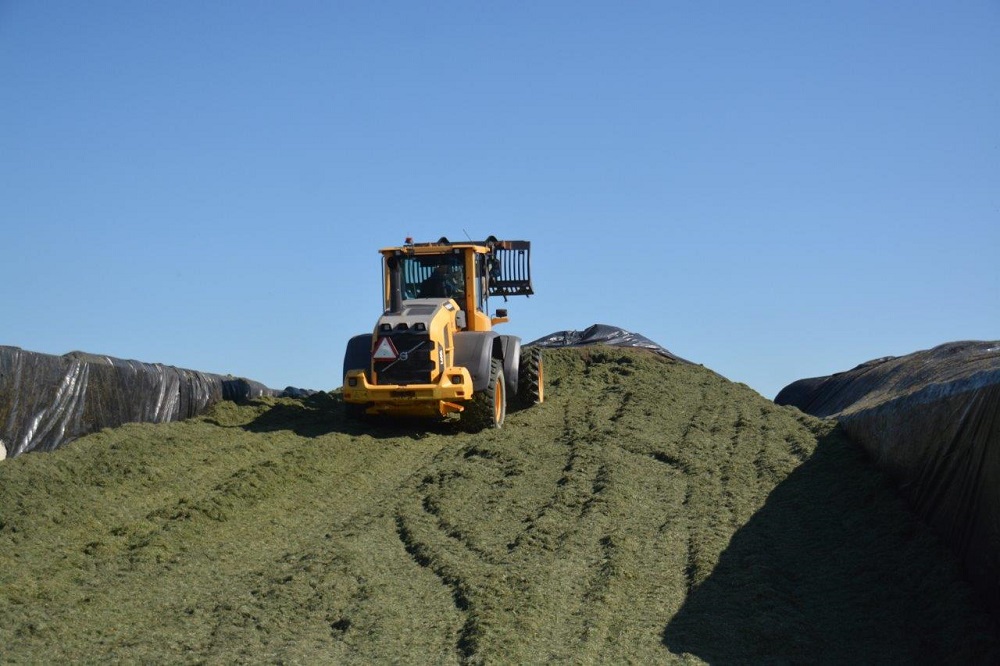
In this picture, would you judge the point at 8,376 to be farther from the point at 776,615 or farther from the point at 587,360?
the point at 587,360

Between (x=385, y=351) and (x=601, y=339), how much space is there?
6904 mm

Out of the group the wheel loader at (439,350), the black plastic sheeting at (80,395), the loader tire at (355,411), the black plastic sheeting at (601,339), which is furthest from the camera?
the black plastic sheeting at (601,339)

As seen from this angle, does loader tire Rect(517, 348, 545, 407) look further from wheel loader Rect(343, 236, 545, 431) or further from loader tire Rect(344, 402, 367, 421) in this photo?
loader tire Rect(344, 402, 367, 421)

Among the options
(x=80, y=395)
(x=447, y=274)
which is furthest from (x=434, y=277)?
(x=80, y=395)

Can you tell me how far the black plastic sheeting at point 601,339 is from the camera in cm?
1816

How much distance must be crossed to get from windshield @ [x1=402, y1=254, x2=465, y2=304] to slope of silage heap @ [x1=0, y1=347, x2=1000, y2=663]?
239 centimetres

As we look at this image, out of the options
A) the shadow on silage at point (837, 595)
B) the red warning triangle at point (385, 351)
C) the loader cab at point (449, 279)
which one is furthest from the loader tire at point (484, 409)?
the shadow on silage at point (837, 595)

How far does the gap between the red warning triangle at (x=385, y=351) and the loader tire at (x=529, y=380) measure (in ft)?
8.59

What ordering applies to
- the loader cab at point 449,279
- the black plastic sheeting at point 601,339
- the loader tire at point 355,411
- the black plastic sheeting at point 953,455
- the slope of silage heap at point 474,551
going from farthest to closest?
the black plastic sheeting at point 601,339, the loader cab at point 449,279, the loader tire at point 355,411, the black plastic sheeting at point 953,455, the slope of silage heap at point 474,551

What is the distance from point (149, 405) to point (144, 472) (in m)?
3.02

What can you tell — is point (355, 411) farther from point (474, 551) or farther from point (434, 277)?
point (474, 551)

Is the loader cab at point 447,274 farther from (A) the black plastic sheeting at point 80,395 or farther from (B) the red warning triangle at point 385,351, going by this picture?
(A) the black plastic sheeting at point 80,395

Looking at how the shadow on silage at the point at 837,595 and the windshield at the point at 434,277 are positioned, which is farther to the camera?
the windshield at the point at 434,277

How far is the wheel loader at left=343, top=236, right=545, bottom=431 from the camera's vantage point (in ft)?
39.9
